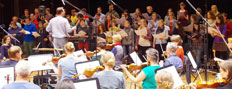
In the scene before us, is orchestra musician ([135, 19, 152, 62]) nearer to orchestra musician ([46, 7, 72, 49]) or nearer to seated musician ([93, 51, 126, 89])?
orchestra musician ([46, 7, 72, 49])

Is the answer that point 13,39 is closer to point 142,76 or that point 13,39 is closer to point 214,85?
point 142,76

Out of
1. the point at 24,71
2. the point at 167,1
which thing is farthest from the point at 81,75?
the point at 167,1

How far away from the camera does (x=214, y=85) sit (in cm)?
376

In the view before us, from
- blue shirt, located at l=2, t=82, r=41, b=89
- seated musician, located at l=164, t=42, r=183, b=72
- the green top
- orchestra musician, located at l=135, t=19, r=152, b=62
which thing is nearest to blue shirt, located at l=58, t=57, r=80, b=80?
the green top

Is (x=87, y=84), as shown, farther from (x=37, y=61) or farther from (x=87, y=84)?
(x=37, y=61)

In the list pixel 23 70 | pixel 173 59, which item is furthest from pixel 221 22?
pixel 23 70

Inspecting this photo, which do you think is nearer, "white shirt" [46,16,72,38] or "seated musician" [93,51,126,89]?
"seated musician" [93,51,126,89]

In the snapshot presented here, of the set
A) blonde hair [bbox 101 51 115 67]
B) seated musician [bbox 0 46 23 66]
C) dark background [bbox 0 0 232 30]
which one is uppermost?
dark background [bbox 0 0 232 30]

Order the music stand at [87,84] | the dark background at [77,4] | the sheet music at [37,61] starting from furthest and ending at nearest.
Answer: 1. the dark background at [77,4]
2. the sheet music at [37,61]
3. the music stand at [87,84]

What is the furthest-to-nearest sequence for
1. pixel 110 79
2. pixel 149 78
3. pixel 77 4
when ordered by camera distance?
pixel 77 4
pixel 149 78
pixel 110 79

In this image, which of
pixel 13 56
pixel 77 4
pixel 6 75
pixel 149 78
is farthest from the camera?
pixel 77 4

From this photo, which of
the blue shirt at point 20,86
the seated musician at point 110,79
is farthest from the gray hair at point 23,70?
the seated musician at point 110,79

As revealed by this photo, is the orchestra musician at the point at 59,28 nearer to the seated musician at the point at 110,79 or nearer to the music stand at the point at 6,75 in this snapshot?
the music stand at the point at 6,75

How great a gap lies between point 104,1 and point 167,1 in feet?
8.57
